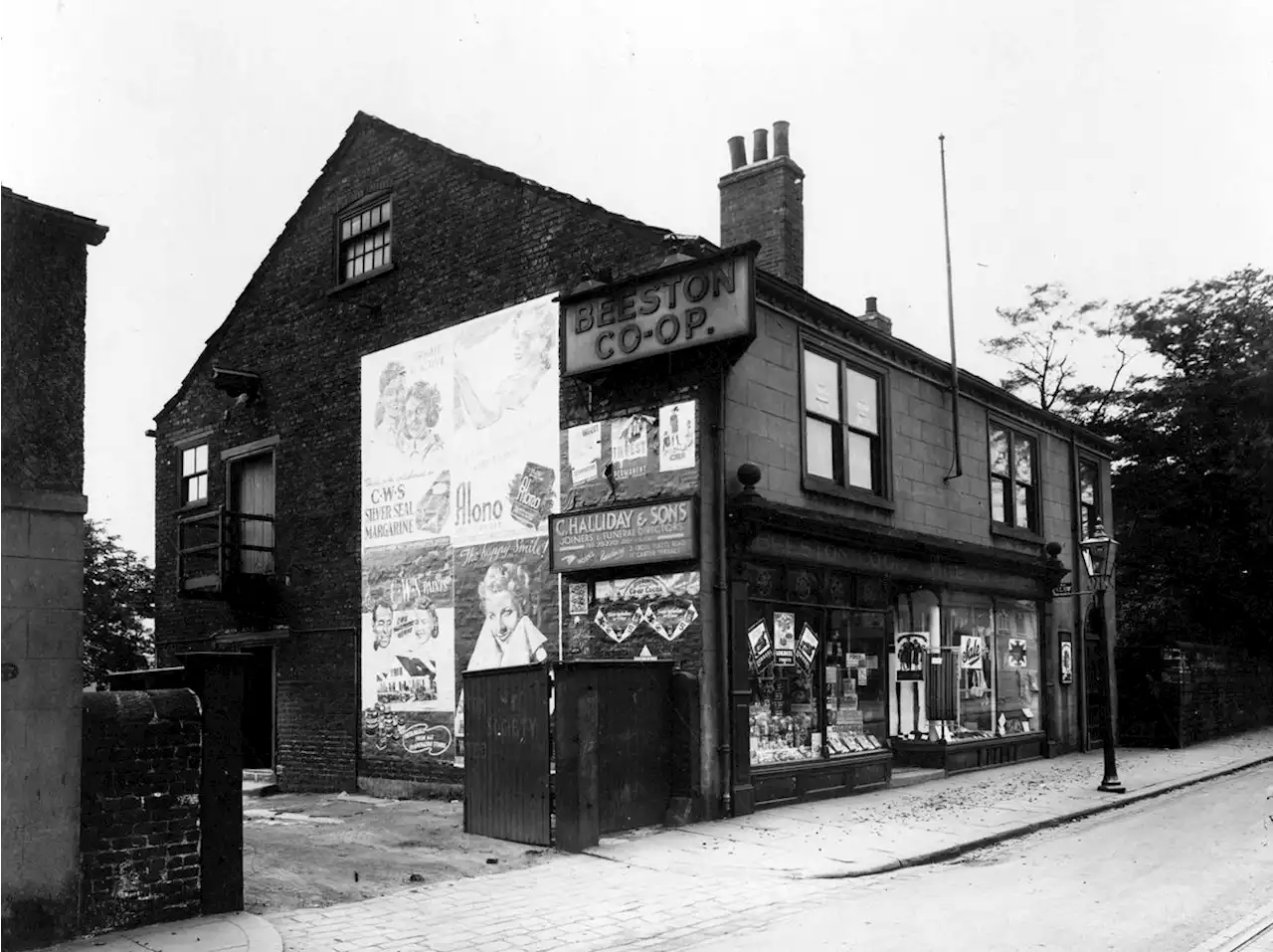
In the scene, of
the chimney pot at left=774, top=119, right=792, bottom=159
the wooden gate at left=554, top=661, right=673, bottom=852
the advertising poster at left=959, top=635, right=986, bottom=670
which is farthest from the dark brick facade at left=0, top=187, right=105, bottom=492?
the advertising poster at left=959, top=635, right=986, bottom=670

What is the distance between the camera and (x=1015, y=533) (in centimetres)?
2123

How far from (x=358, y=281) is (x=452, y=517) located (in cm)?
470

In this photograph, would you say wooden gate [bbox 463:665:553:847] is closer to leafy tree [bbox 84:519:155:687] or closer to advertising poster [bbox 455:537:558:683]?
advertising poster [bbox 455:537:558:683]

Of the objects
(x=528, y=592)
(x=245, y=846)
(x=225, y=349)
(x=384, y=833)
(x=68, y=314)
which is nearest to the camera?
(x=68, y=314)

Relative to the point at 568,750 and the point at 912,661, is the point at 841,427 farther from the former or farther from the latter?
the point at 568,750

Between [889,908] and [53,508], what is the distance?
683 centimetres

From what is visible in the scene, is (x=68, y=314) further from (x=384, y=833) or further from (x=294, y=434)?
(x=294, y=434)

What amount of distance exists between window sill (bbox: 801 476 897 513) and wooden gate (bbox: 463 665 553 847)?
17.3 ft

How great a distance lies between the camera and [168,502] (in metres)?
22.7

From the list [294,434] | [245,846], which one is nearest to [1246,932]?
[245,846]

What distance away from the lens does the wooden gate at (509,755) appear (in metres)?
11.7

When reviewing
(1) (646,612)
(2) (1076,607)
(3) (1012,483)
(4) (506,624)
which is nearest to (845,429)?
(1) (646,612)

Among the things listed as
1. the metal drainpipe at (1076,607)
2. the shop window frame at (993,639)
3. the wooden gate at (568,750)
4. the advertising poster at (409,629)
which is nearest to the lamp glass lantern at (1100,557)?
the shop window frame at (993,639)

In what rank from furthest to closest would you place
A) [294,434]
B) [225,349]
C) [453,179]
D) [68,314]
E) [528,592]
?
[225,349], [294,434], [453,179], [528,592], [68,314]
